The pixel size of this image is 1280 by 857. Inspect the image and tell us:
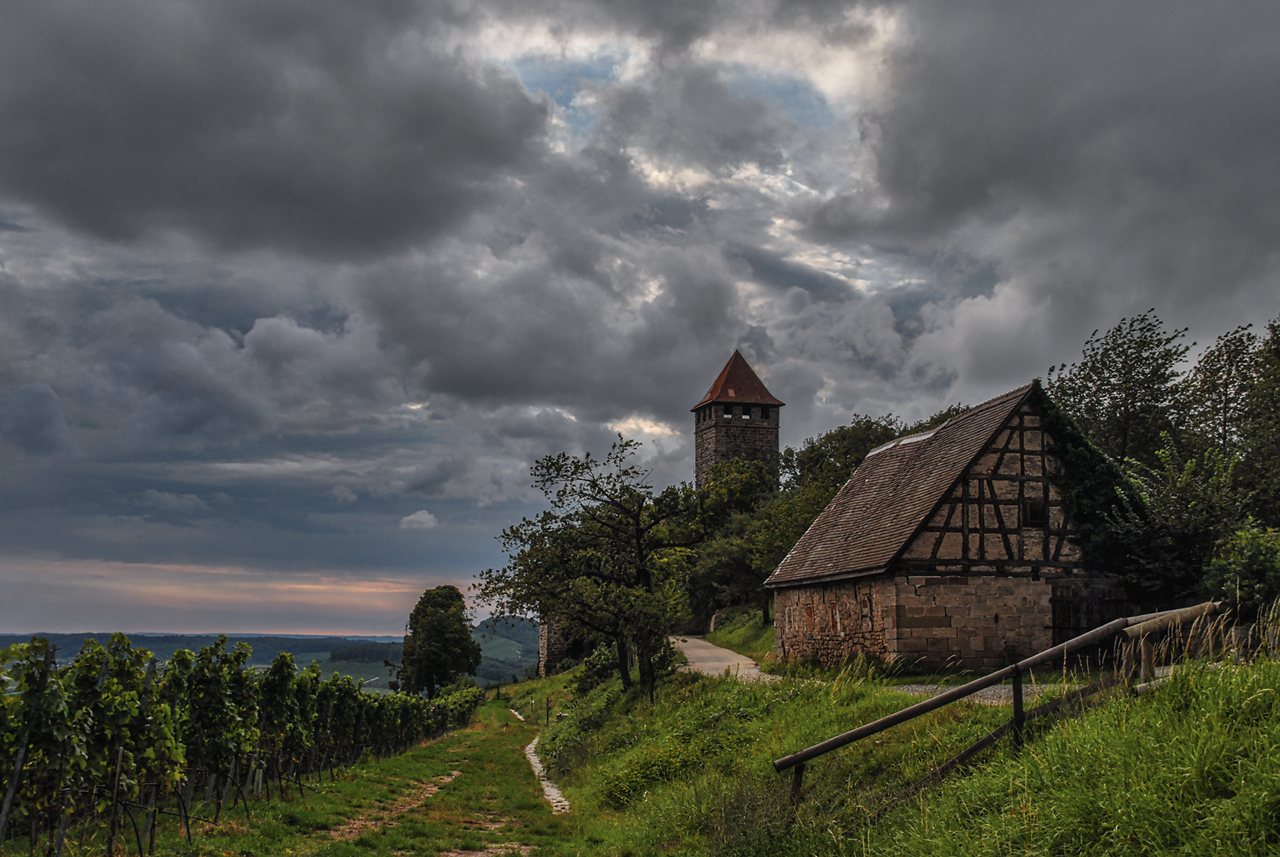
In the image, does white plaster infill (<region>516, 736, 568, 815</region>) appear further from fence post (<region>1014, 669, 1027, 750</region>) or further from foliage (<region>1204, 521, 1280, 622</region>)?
foliage (<region>1204, 521, 1280, 622</region>)

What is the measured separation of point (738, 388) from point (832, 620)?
5719 centimetres

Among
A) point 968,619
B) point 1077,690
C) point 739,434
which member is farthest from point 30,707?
point 739,434

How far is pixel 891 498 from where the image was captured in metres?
23.2

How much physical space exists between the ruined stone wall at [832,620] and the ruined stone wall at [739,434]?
1964 inches

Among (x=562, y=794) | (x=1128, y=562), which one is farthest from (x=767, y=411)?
(x=562, y=794)

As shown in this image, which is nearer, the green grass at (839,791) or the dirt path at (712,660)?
the green grass at (839,791)

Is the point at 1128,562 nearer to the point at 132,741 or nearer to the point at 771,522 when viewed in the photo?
the point at 132,741

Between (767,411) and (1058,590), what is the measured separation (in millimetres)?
58045

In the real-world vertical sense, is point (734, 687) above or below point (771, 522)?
below

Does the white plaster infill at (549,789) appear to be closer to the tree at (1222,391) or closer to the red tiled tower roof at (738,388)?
the tree at (1222,391)

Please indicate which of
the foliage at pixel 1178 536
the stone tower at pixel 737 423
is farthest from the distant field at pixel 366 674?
Result: the stone tower at pixel 737 423

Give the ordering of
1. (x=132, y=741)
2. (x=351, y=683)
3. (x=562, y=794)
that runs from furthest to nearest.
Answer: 1. (x=351, y=683)
2. (x=562, y=794)
3. (x=132, y=741)

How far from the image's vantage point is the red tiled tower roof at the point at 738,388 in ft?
254

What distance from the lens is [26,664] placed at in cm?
850
